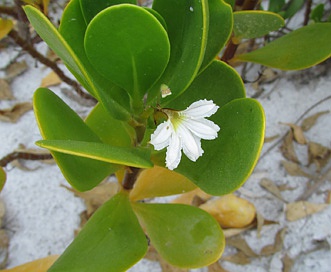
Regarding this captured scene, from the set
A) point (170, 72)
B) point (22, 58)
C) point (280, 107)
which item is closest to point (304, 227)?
point (280, 107)

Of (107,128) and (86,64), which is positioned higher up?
(86,64)

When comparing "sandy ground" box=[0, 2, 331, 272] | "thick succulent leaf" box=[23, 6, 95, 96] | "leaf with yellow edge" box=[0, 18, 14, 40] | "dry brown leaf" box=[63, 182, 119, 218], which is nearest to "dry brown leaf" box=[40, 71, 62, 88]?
"sandy ground" box=[0, 2, 331, 272]

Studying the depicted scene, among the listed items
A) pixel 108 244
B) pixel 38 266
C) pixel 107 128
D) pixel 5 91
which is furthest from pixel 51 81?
pixel 108 244

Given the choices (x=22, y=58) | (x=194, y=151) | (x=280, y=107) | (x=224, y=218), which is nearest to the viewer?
(x=194, y=151)

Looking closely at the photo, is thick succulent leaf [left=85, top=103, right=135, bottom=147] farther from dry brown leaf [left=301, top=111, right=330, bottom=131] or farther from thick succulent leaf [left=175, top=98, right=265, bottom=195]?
dry brown leaf [left=301, top=111, right=330, bottom=131]

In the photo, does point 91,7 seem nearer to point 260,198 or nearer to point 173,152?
point 173,152

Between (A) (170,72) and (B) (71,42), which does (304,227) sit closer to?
(A) (170,72)
